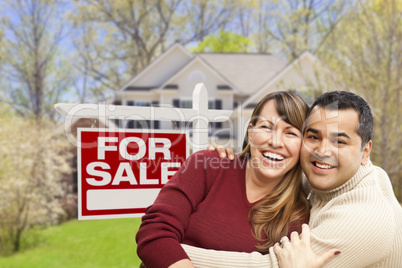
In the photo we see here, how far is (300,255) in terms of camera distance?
1.94 metres

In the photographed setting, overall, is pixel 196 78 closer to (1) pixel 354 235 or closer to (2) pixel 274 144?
(2) pixel 274 144

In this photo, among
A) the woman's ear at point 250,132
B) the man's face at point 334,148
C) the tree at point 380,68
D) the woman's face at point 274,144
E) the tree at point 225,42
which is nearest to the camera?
the man's face at point 334,148

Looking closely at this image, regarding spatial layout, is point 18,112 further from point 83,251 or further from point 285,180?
point 285,180

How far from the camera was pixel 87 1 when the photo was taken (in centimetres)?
2594

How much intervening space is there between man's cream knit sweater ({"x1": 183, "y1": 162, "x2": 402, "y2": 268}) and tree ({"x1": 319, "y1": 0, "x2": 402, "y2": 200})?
9706 millimetres

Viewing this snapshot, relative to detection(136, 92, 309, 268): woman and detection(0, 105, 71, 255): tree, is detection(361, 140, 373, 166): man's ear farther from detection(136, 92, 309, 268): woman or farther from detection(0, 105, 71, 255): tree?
detection(0, 105, 71, 255): tree

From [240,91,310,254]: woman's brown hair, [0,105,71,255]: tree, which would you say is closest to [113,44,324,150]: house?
[0,105,71,255]: tree

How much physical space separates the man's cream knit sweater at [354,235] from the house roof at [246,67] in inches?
739

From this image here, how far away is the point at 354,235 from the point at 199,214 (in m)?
0.82

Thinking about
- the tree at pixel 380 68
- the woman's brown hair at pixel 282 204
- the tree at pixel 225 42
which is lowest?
the woman's brown hair at pixel 282 204

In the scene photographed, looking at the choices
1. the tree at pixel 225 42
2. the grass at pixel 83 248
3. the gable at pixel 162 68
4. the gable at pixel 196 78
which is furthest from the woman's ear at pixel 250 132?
the tree at pixel 225 42

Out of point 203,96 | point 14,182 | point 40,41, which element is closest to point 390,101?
point 203,96

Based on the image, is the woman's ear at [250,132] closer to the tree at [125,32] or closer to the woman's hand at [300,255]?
the woman's hand at [300,255]

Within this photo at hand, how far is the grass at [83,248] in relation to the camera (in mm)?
12008
